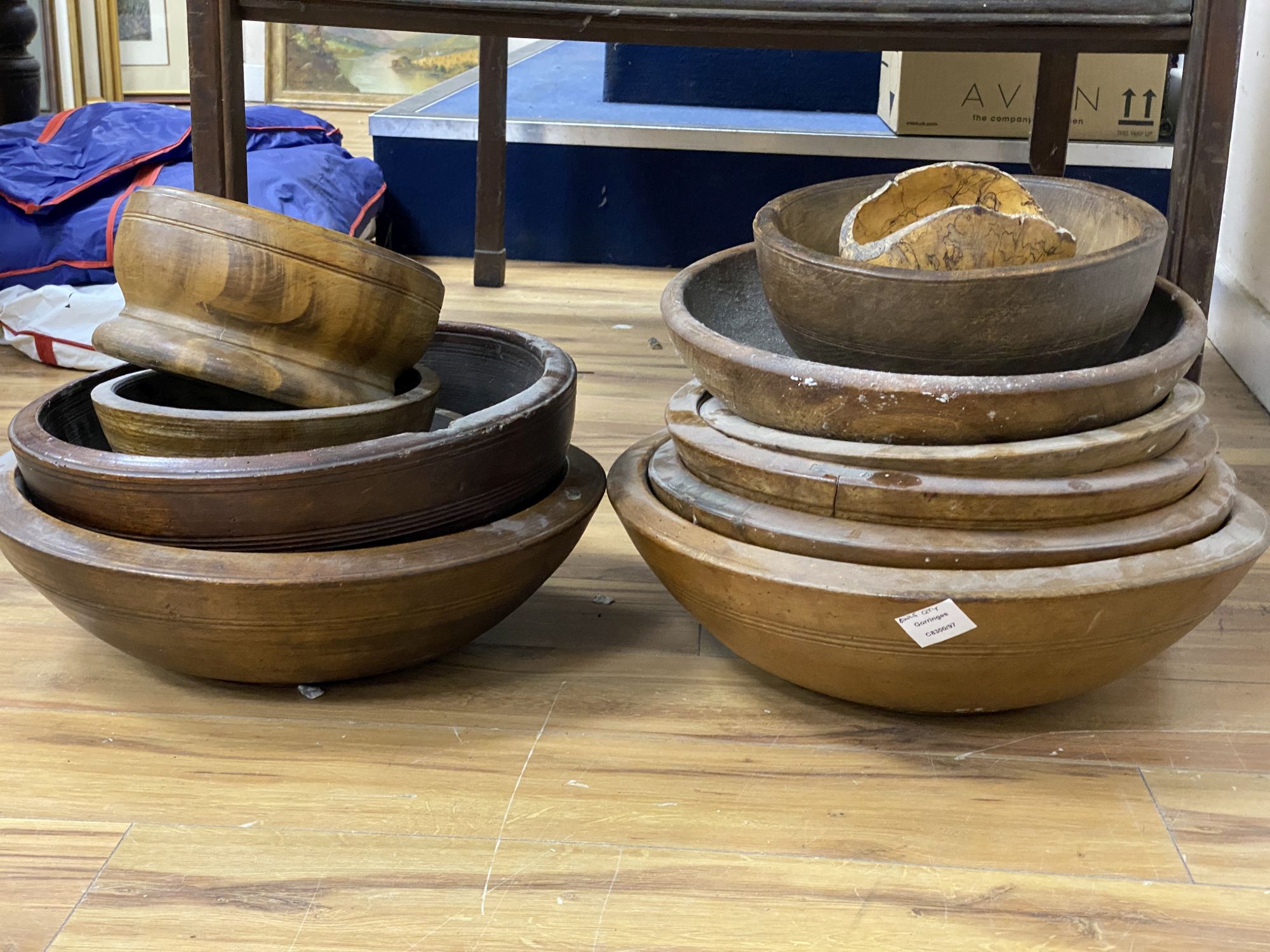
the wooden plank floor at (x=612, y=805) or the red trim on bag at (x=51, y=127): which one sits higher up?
the red trim on bag at (x=51, y=127)

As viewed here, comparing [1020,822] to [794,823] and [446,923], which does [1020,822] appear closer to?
[794,823]

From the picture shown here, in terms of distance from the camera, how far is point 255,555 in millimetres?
911

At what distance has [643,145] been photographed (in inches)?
93.0

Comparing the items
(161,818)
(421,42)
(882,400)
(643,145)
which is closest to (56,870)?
(161,818)

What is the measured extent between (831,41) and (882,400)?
0.40 m

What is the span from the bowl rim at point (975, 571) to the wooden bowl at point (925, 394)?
0.10 meters

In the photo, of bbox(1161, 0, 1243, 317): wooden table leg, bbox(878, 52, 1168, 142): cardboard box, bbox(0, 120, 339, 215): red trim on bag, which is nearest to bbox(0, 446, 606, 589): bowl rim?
bbox(1161, 0, 1243, 317): wooden table leg

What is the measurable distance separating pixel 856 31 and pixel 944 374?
1.17 feet

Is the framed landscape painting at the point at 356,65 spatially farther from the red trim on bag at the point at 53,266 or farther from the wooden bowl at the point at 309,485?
the wooden bowl at the point at 309,485

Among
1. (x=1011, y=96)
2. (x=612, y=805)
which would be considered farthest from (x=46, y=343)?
(x=1011, y=96)

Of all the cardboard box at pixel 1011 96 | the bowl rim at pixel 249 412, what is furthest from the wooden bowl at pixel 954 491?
the cardboard box at pixel 1011 96

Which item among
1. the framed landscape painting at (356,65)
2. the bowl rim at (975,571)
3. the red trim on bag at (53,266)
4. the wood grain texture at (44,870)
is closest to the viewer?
the wood grain texture at (44,870)

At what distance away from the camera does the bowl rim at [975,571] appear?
2.78ft

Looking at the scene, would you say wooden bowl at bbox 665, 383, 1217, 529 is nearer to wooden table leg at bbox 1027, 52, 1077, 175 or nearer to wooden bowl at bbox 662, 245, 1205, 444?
wooden bowl at bbox 662, 245, 1205, 444
